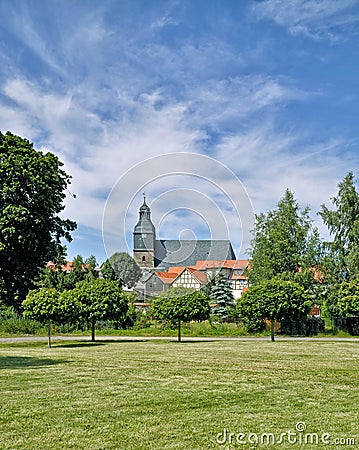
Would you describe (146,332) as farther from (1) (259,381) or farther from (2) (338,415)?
(2) (338,415)

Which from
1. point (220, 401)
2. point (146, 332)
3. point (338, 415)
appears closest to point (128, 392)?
point (220, 401)

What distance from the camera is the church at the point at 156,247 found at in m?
29.2

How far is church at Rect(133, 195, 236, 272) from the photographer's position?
29.2 meters

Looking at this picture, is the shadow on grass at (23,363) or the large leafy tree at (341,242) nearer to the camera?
the shadow on grass at (23,363)

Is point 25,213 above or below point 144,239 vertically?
above

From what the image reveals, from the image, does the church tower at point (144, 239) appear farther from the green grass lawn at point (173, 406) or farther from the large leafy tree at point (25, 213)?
the green grass lawn at point (173, 406)

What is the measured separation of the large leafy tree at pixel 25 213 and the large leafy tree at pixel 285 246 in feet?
69.3

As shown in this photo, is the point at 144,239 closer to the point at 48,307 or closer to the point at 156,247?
the point at 156,247

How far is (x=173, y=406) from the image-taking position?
863 cm

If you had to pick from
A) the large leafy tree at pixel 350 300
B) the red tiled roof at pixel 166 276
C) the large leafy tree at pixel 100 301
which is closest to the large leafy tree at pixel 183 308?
the large leafy tree at pixel 100 301

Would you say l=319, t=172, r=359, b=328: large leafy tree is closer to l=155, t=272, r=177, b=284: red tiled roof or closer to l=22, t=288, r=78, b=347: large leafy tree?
l=155, t=272, r=177, b=284: red tiled roof

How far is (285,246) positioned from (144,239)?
73.0ft

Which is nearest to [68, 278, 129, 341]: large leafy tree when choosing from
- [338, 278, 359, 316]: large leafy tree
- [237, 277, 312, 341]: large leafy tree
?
[237, 277, 312, 341]: large leafy tree

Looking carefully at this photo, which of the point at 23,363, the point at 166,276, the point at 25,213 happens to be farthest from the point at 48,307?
the point at 166,276
